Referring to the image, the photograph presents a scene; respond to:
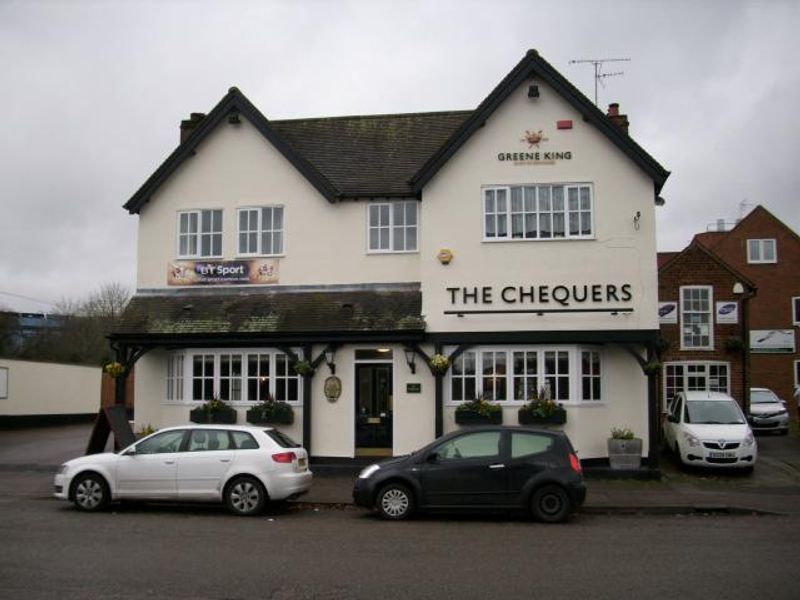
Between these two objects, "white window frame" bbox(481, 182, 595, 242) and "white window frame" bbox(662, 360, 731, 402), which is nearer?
"white window frame" bbox(481, 182, 595, 242)

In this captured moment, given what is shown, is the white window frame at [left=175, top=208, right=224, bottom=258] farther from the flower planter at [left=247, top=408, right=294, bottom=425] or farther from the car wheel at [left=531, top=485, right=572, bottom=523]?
the car wheel at [left=531, top=485, right=572, bottom=523]

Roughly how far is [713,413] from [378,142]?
10.6 metres

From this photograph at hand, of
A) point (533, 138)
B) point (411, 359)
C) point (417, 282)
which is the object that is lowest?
point (411, 359)

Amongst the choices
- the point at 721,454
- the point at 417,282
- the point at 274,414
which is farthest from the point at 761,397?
the point at 274,414

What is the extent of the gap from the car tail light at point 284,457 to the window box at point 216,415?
6322 mm

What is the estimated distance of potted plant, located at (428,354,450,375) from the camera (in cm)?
1859

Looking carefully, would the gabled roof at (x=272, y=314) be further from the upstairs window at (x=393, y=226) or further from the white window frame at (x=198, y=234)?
the upstairs window at (x=393, y=226)

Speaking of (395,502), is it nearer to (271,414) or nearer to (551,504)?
(551,504)

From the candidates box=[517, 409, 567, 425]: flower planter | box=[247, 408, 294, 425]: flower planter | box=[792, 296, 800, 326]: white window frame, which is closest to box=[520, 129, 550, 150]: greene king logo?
box=[517, 409, 567, 425]: flower planter

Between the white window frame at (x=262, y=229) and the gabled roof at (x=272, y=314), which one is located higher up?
the white window frame at (x=262, y=229)

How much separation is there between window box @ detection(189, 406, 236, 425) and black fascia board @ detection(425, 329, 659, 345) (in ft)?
16.3

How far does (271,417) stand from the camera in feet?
64.0

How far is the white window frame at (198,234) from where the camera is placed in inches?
829

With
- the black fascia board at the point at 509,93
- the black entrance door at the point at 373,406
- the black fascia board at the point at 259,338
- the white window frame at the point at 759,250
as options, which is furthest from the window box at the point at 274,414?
the white window frame at the point at 759,250
